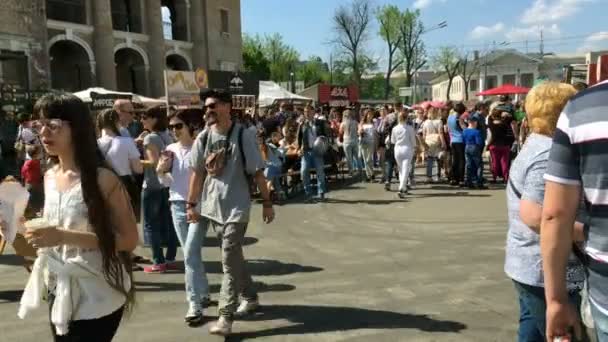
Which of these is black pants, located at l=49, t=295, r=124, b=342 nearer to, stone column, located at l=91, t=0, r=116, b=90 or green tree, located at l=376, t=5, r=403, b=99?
stone column, located at l=91, t=0, r=116, b=90

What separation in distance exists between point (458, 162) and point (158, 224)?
26.6 feet

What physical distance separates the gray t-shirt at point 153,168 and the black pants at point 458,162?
795cm

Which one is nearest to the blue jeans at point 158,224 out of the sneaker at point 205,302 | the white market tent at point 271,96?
the sneaker at point 205,302

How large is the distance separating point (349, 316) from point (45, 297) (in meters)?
2.78

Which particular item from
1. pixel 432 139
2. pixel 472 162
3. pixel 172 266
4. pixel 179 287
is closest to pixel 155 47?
pixel 432 139

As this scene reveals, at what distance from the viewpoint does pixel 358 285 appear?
5719mm

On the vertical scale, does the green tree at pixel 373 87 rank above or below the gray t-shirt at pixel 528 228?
above

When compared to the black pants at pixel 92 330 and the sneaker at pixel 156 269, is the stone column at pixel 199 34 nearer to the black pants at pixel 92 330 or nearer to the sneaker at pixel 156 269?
the sneaker at pixel 156 269

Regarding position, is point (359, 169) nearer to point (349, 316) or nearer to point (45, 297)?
point (349, 316)

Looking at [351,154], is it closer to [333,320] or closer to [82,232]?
[333,320]

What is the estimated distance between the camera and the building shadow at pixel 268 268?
6352mm

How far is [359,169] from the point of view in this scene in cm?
1498

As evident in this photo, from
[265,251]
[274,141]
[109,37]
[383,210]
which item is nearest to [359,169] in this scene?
[274,141]

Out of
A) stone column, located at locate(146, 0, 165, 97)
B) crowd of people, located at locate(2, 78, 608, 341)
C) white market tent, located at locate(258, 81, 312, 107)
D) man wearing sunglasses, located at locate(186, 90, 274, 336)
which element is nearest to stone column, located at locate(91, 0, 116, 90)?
stone column, located at locate(146, 0, 165, 97)
